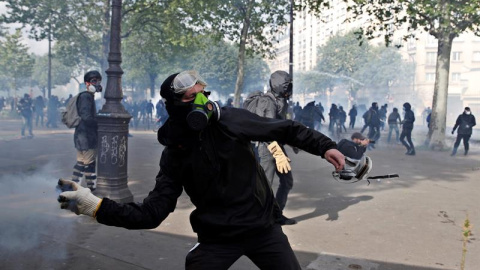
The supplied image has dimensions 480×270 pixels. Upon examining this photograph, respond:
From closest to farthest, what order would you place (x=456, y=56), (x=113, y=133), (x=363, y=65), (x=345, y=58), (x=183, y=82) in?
(x=183, y=82) → (x=113, y=133) → (x=363, y=65) → (x=345, y=58) → (x=456, y=56)

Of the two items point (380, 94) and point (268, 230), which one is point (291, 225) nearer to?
point (268, 230)

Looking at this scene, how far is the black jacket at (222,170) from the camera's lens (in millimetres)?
2088

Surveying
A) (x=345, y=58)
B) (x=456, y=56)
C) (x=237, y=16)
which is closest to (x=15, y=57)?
(x=237, y=16)

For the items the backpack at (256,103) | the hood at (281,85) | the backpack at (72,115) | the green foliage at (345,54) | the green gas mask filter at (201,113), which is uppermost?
the green foliage at (345,54)

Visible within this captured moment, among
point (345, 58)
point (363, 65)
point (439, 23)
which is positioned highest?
point (345, 58)

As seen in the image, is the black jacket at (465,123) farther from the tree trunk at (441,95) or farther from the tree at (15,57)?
the tree at (15,57)

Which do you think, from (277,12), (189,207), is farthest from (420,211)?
(277,12)

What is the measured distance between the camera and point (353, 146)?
17.6 ft

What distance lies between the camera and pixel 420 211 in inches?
238

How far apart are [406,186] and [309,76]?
60.2m

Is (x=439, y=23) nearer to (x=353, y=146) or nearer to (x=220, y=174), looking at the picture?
(x=353, y=146)

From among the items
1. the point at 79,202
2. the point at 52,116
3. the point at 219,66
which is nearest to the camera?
the point at 79,202

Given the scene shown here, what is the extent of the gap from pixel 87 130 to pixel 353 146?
382 centimetres

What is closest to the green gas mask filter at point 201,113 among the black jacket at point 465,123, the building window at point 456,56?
the black jacket at point 465,123
